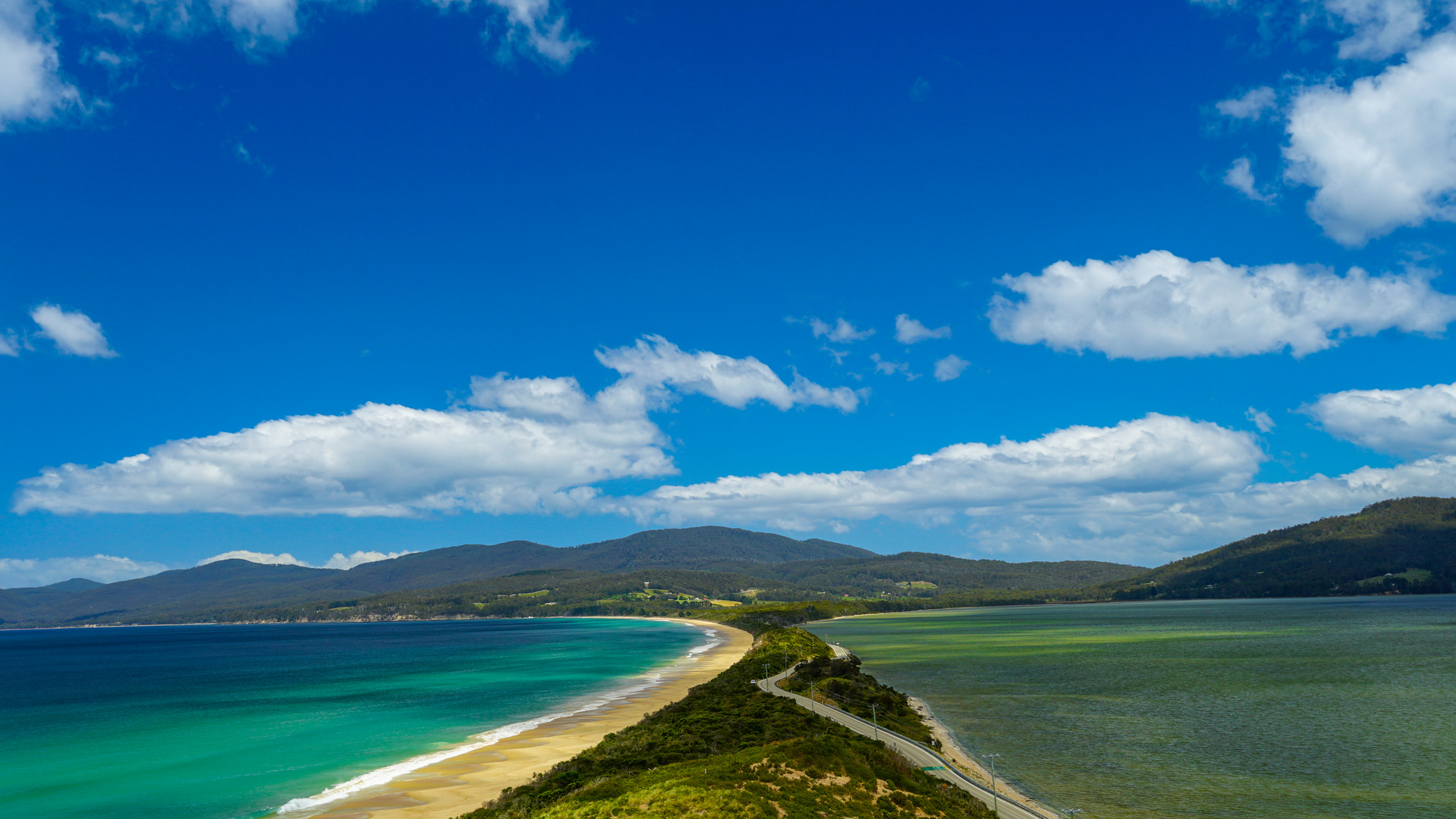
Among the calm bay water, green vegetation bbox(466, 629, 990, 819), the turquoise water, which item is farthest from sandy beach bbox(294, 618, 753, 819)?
the calm bay water

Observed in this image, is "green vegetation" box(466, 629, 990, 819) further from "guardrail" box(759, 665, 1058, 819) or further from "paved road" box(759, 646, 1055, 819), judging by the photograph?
"guardrail" box(759, 665, 1058, 819)

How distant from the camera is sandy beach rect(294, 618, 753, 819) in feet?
128

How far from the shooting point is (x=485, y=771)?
47.0 m

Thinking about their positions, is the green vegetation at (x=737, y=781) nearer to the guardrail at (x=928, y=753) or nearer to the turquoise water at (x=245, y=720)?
the guardrail at (x=928, y=753)

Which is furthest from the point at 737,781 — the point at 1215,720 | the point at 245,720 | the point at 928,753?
the point at 245,720

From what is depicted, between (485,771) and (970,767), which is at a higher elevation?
(970,767)

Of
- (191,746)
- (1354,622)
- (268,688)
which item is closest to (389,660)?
(268,688)

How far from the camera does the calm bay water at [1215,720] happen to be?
36.7 m

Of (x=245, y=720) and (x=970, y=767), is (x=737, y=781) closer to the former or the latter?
(x=970, y=767)

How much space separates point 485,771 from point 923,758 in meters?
27.6

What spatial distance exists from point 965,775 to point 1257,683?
54.4 m

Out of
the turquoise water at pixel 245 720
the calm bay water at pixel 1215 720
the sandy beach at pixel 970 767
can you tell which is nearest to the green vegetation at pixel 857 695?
the sandy beach at pixel 970 767

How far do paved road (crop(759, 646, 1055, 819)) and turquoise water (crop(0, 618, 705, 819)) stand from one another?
101 ft

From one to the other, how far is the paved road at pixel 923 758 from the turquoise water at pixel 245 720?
101 ft
